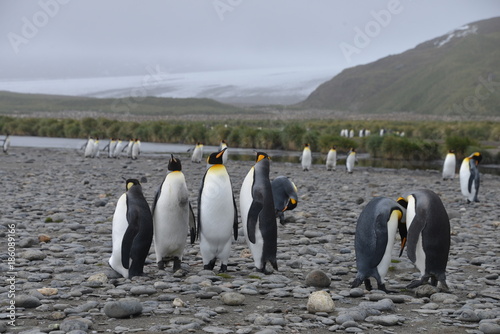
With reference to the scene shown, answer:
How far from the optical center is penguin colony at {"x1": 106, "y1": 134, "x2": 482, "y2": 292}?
4539mm

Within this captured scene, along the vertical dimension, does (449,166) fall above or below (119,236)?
below

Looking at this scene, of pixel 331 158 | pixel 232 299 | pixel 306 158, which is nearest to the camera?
pixel 232 299

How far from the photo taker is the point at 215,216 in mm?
4922

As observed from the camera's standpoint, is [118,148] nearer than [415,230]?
No

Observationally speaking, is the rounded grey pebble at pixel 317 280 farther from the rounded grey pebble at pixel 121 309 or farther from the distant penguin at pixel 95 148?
the distant penguin at pixel 95 148

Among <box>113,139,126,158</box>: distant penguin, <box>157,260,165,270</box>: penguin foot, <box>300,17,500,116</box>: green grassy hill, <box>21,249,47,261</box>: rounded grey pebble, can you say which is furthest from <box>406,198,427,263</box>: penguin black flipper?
<box>300,17,500,116</box>: green grassy hill

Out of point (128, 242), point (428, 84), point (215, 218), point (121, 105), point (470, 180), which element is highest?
point (428, 84)

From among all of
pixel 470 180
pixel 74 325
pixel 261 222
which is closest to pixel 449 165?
pixel 470 180

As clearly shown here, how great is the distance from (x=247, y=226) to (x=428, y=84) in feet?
384

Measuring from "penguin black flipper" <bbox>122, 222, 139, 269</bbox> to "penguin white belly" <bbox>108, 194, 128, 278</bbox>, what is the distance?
0.10m

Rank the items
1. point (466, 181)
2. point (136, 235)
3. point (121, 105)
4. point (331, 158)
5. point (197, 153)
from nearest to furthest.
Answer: point (136, 235) → point (466, 181) → point (331, 158) → point (197, 153) → point (121, 105)

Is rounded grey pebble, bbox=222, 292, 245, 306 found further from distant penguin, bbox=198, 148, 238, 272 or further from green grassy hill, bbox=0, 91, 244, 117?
green grassy hill, bbox=0, 91, 244, 117

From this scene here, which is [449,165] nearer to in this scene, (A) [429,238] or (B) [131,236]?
(A) [429,238]

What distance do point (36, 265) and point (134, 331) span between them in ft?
6.19
